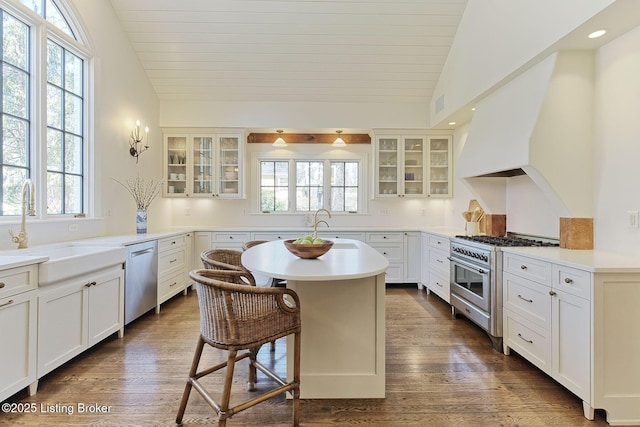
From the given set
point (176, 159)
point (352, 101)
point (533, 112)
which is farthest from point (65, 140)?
point (533, 112)

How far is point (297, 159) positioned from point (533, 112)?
11.5 ft

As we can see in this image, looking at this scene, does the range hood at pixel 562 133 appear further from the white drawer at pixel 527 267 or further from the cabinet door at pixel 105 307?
the cabinet door at pixel 105 307

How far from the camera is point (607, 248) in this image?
241 cm

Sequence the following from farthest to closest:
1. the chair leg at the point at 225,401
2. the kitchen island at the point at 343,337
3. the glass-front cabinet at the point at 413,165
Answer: the glass-front cabinet at the point at 413,165 → the kitchen island at the point at 343,337 → the chair leg at the point at 225,401

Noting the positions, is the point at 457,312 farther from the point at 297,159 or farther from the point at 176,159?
the point at 176,159

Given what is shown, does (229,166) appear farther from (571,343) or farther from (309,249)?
(571,343)

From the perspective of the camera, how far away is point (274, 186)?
5.40 meters

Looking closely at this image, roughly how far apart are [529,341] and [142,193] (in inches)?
182

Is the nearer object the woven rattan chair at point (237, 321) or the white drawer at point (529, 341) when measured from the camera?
the woven rattan chair at point (237, 321)

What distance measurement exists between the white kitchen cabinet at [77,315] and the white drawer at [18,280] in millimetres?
109

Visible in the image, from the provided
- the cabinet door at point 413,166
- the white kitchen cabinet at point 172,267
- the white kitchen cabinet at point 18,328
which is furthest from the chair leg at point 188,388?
the cabinet door at point 413,166

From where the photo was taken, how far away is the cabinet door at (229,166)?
4.99 m

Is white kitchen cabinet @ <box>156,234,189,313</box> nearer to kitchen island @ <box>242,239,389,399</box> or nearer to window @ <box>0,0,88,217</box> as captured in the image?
window @ <box>0,0,88,217</box>

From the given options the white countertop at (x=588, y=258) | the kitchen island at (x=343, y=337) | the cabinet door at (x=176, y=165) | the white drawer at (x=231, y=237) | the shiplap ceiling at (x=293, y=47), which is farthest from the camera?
the cabinet door at (x=176, y=165)
